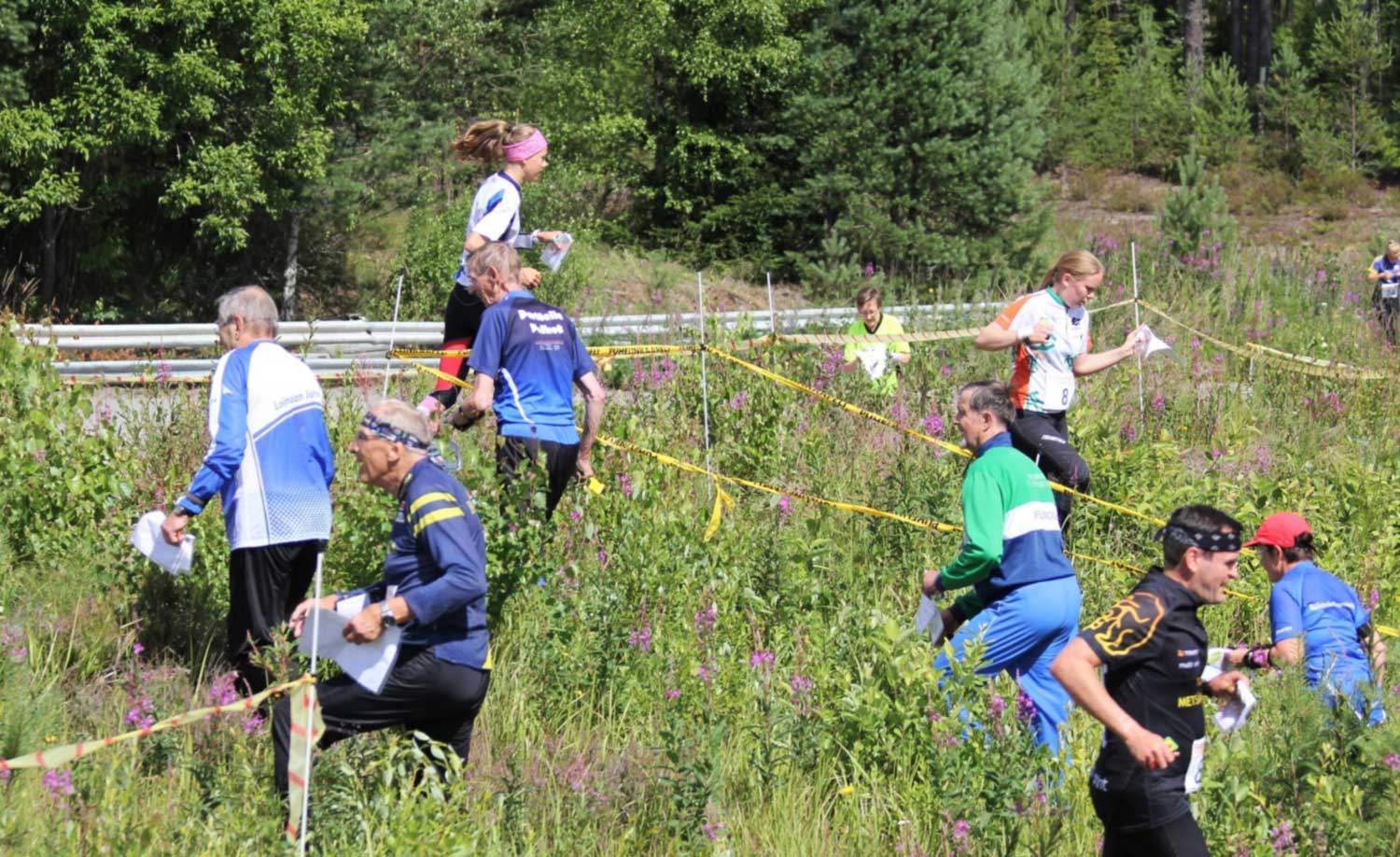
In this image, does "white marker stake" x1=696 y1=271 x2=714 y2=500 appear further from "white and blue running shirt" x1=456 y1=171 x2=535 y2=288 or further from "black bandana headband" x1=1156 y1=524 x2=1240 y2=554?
"black bandana headband" x1=1156 y1=524 x2=1240 y2=554

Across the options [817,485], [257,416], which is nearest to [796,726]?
[257,416]

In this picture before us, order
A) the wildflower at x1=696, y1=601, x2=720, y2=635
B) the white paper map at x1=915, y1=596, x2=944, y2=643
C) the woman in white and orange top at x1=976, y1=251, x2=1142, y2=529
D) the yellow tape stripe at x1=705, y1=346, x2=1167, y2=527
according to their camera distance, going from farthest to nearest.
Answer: the yellow tape stripe at x1=705, y1=346, x2=1167, y2=527
the woman in white and orange top at x1=976, y1=251, x2=1142, y2=529
the wildflower at x1=696, y1=601, x2=720, y2=635
the white paper map at x1=915, y1=596, x2=944, y2=643

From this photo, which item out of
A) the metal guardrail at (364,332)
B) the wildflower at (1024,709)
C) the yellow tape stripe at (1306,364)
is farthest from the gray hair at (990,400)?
the yellow tape stripe at (1306,364)

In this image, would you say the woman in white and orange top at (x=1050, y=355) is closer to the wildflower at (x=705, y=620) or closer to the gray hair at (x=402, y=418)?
the wildflower at (x=705, y=620)

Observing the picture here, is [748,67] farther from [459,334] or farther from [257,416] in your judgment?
[257,416]

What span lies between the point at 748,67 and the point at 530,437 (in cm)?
1777

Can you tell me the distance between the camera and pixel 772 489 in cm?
938

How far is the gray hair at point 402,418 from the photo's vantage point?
5.05m

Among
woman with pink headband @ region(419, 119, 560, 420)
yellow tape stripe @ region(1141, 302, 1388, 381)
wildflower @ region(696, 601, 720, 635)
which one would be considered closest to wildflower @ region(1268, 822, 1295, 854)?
wildflower @ region(696, 601, 720, 635)

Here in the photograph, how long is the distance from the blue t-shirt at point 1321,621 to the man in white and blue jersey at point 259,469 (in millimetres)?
3709

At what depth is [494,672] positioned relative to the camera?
686cm

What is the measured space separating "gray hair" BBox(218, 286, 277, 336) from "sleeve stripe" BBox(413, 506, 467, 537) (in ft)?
4.81

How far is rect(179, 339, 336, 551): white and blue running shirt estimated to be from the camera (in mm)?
5859

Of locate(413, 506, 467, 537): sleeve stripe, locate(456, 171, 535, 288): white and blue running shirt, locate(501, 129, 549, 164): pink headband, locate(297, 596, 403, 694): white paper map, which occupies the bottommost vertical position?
locate(297, 596, 403, 694): white paper map
